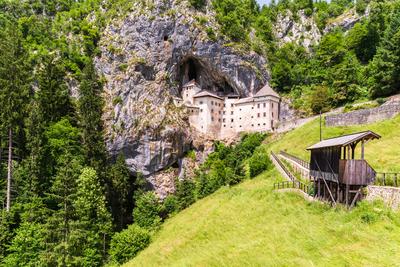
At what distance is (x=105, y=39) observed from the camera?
65.3 meters

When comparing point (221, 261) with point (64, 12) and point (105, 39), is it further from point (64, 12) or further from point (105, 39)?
point (64, 12)

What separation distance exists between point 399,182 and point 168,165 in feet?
146

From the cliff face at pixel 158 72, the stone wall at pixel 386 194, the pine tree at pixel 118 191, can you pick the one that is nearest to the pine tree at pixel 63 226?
the pine tree at pixel 118 191

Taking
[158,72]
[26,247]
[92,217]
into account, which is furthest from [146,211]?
[158,72]

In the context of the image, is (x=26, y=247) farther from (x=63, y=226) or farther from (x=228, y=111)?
(x=228, y=111)

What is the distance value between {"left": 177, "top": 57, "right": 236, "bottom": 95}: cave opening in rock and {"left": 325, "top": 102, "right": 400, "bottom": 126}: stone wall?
27.1m

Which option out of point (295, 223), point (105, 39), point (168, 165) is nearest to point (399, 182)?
point (295, 223)

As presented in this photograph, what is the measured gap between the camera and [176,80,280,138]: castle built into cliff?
6488cm

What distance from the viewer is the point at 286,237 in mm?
18844

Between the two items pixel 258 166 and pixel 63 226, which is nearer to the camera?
pixel 63 226

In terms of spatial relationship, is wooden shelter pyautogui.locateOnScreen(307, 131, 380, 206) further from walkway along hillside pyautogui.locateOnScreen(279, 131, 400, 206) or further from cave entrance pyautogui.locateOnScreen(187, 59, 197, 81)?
cave entrance pyautogui.locateOnScreen(187, 59, 197, 81)

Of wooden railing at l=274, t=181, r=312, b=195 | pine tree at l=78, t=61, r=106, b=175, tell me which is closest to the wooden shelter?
wooden railing at l=274, t=181, r=312, b=195

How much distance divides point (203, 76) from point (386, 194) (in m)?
55.6

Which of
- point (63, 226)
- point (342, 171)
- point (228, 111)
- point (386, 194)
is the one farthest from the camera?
point (228, 111)
